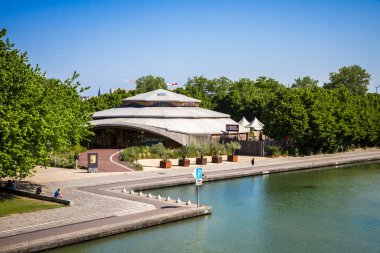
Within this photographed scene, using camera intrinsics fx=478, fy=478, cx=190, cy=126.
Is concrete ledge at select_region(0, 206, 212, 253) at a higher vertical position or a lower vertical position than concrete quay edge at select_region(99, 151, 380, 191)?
lower

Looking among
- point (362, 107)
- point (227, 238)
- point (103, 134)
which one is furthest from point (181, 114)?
point (227, 238)

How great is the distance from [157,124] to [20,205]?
45430 millimetres

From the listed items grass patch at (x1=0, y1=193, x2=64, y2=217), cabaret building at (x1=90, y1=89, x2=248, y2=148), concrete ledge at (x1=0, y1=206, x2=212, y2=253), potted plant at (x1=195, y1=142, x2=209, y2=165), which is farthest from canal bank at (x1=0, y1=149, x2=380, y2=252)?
cabaret building at (x1=90, y1=89, x2=248, y2=148)

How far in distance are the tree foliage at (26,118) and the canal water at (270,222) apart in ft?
32.4

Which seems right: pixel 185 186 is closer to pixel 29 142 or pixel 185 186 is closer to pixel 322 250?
pixel 29 142

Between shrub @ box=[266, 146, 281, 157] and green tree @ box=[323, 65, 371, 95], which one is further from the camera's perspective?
green tree @ box=[323, 65, 371, 95]

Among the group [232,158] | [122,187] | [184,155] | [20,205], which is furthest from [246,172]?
[20,205]

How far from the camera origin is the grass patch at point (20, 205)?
3334 cm

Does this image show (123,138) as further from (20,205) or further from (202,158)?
(20,205)

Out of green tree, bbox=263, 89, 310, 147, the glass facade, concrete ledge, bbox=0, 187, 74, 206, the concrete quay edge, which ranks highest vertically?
green tree, bbox=263, 89, 310, 147

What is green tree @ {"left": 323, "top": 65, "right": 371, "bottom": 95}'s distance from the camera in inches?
7613

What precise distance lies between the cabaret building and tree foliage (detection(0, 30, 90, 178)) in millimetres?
32091

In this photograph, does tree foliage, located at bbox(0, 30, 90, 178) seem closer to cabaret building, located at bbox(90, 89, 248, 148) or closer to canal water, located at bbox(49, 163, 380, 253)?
canal water, located at bbox(49, 163, 380, 253)

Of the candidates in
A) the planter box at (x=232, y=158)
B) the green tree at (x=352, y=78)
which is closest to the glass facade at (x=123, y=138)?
the planter box at (x=232, y=158)
